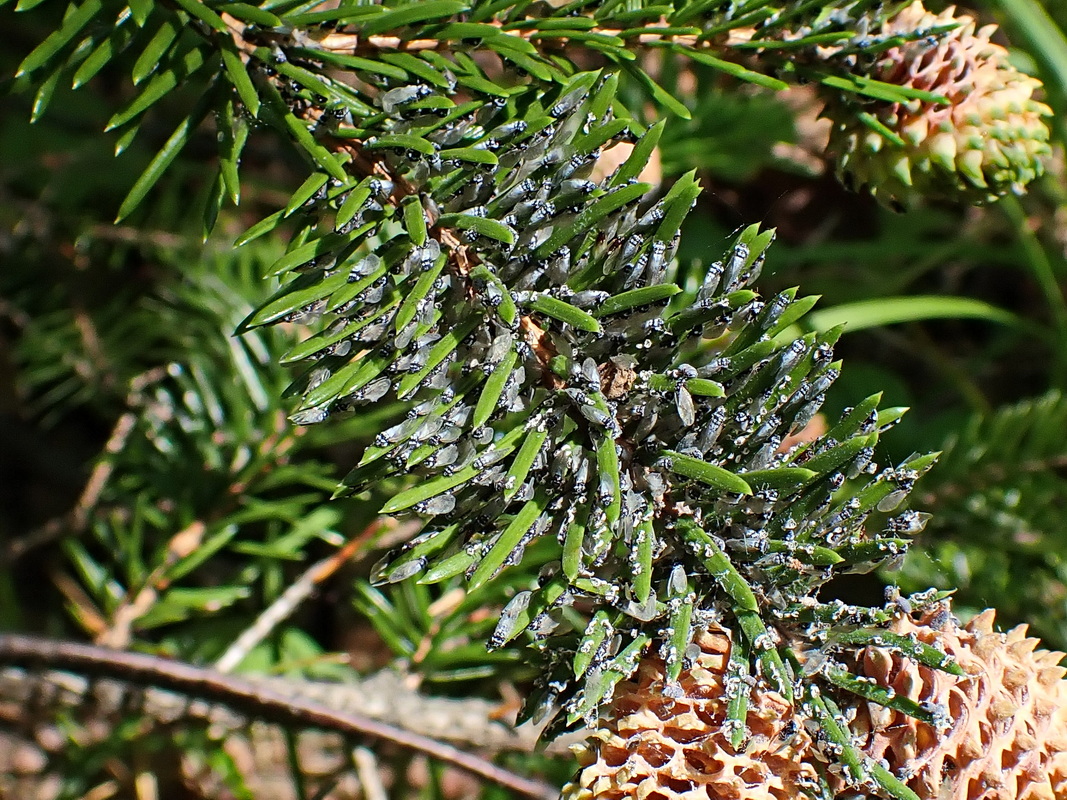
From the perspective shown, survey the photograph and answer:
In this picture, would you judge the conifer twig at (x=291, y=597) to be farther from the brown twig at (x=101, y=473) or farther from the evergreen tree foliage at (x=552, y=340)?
the evergreen tree foliage at (x=552, y=340)

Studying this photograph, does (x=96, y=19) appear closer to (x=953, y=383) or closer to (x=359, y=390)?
(x=359, y=390)

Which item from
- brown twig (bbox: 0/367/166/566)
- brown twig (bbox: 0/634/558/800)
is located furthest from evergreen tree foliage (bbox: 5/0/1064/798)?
brown twig (bbox: 0/367/166/566)

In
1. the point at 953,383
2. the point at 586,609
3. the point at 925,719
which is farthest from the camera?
the point at 953,383

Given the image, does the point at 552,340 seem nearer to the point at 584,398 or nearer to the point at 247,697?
the point at 584,398

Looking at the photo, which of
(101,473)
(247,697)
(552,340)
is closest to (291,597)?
(247,697)

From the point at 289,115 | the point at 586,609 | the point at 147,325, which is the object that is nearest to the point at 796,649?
the point at 289,115

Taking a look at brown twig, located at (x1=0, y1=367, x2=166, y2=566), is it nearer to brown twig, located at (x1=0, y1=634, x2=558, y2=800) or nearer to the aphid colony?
brown twig, located at (x1=0, y1=634, x2=558, y2=800)
